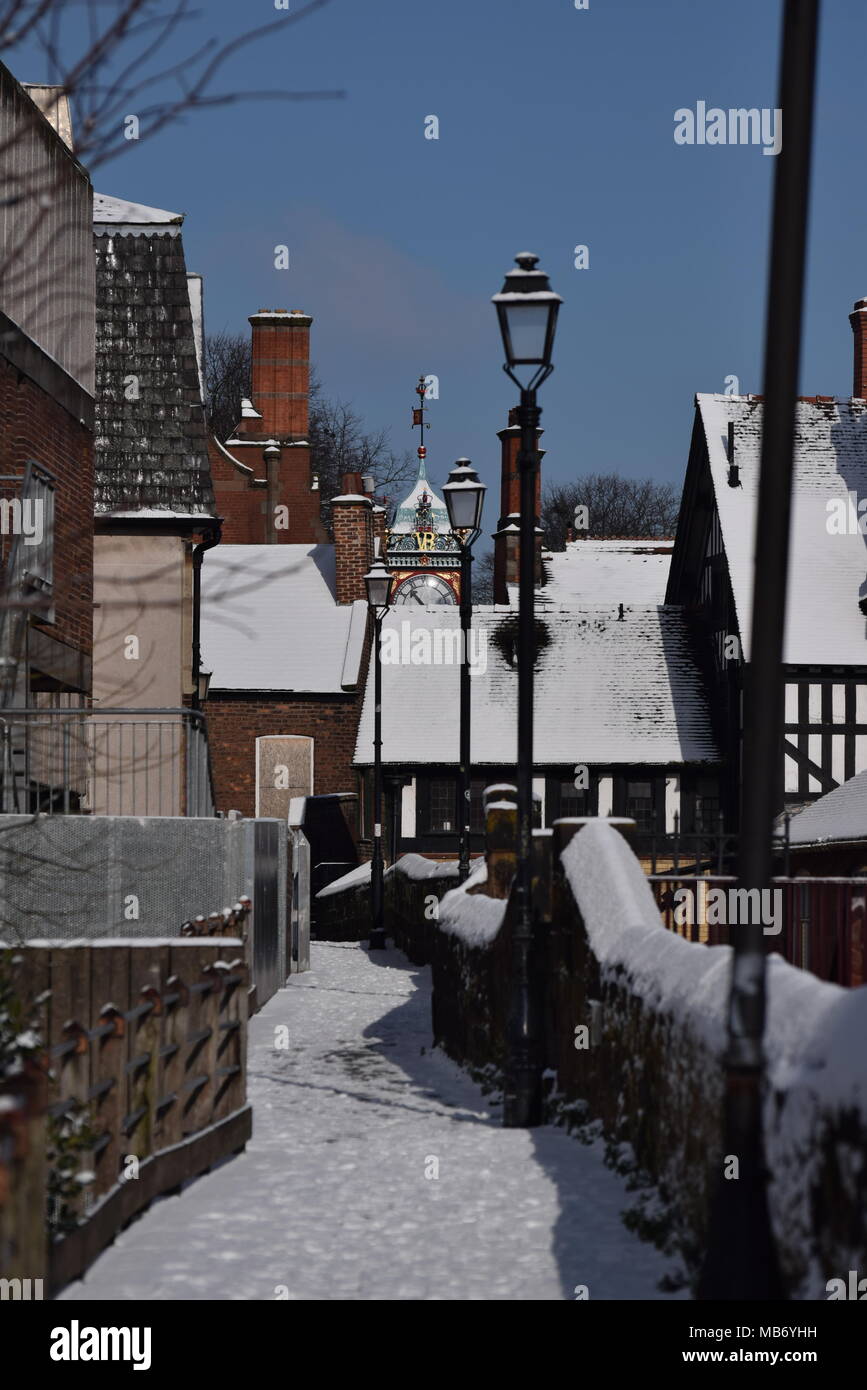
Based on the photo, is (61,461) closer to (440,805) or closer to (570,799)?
(440,805)

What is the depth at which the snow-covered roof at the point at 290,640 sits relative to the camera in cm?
4388

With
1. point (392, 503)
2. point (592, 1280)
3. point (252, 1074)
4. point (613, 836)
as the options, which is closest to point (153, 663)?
point (252, 1074)

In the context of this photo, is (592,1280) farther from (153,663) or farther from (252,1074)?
(153,663)

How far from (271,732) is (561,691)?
728cm

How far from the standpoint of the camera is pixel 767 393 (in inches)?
231

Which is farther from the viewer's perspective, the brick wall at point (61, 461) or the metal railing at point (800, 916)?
the brick wall at point (61, 461)

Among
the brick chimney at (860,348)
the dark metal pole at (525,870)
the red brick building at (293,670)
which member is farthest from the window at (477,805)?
the dark metal pole at (525,870)

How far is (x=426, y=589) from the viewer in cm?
6912

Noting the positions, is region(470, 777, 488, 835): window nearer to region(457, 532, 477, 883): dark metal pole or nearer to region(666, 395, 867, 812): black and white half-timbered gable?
region(666, 395, 867, 812): black and white half-timbered gable

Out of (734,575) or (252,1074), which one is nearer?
(252,1074)

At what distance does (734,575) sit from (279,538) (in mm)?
23355

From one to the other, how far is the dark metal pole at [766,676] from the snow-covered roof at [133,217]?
20.7 m

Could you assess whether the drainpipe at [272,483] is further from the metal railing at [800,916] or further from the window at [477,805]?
the metal railing at [800,916]

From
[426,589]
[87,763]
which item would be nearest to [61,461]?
[87,763]
